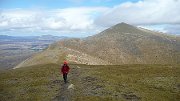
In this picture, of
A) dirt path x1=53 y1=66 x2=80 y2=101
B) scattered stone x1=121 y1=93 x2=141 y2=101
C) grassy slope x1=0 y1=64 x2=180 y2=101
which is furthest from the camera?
grassy slope x1=0 y1=64 x2=180 y2=101

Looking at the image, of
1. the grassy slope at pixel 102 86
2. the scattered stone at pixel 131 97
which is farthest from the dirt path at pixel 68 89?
the scattered stone at pixel 131 97

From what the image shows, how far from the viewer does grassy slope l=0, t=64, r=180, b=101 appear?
40000mm

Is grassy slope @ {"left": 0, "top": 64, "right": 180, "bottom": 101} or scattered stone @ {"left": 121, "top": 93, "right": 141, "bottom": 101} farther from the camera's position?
grassy slope @ {"left": 0, "top": 64, "right": 180, "bottom": 101}

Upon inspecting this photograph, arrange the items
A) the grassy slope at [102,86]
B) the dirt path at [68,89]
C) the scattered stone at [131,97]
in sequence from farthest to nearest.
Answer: the grassy slope at [102,86] → the dirt path at [68,89] → the scattered stone at [131,97]

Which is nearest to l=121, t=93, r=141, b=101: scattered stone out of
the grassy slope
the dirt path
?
the grassy slope

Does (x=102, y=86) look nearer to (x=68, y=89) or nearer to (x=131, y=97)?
(x=68, y=89)

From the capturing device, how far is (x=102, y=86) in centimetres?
4484

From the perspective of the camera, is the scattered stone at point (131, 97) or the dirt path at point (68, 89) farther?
the dirt path at point (68, 89)

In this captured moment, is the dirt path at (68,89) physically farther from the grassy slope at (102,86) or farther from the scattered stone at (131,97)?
the scattered stone at (131,97)

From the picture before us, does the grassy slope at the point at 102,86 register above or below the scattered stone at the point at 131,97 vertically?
above

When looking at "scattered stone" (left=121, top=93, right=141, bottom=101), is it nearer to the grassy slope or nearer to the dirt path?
the grassy slope

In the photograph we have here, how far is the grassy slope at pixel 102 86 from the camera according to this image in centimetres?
4000

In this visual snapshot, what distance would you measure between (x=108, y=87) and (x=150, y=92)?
22.3ft

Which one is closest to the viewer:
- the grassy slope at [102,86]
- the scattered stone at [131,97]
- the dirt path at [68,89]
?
the scattered stone at [131,97]
